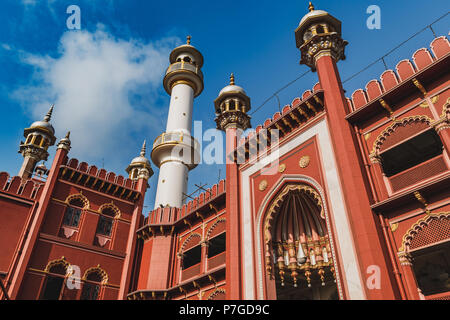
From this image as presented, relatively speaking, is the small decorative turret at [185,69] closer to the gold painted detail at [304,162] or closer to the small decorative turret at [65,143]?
the small decorative turret at [65,143]

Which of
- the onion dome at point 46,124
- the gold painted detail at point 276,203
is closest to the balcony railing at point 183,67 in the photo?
the onion dome at point 46,124

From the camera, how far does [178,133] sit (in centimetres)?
2612

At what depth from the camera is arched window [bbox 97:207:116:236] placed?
20.5 m

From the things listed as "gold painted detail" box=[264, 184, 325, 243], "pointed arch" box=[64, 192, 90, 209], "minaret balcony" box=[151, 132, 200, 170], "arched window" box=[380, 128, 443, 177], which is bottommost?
"gold painted detail" box=[264, 184, 325, 243]

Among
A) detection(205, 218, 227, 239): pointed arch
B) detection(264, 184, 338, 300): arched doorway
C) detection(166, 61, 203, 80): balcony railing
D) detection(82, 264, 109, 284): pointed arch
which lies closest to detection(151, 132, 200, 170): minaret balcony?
detection(166, 61, 203, 80): balcony railing

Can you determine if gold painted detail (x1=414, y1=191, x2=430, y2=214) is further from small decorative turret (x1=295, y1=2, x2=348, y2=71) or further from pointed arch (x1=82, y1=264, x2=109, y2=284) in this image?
pointed arch (x1=82, y1=264, x2=109, y2=284)

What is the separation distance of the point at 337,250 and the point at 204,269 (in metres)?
8.01

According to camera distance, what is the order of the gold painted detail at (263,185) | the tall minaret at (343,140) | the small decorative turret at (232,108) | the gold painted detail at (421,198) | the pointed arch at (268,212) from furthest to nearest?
the small decorative turret at (232,108) < the gold painted detail at (263,185) < the pointed arch at (268,212) < the gold painted detail at (421,198) < the tall minaret at (343,140)

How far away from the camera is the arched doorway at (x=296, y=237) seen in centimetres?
1293

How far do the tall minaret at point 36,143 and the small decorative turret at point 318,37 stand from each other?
64.9ft

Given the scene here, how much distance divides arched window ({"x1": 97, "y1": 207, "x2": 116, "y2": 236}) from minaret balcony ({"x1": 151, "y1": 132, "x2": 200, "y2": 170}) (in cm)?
577

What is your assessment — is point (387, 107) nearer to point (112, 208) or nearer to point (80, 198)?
point (112, 208)

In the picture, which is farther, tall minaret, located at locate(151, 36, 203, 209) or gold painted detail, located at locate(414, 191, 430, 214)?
tall minaret, located at locate(151, 36, 203, 209)
